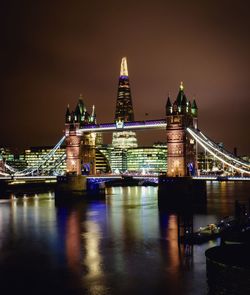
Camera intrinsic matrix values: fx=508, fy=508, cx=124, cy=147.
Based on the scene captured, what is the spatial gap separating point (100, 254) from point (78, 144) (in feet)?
118

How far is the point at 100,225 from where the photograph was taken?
38.8 m

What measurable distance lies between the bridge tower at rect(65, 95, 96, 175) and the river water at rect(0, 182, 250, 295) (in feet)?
56.9

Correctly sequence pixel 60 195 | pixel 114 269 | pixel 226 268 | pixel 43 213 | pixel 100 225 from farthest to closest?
pixel 60 195 → pixel 43 213 → pixel 100 225 → pixel 114 269 → pixel 226 268

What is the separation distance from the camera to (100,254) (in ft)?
91.7

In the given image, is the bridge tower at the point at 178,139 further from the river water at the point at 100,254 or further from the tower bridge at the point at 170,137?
the river water at the point at 100,254

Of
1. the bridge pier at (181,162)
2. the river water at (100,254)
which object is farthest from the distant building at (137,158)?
the river water at (100,254)

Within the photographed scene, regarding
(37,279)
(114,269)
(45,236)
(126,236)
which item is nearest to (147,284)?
(114,269)

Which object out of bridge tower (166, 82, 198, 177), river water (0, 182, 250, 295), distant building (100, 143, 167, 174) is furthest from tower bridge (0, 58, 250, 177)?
distant building (100, 143, 167, 174)

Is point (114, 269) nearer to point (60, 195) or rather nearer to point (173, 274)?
point (173, 274)

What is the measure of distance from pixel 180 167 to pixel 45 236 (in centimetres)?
2068

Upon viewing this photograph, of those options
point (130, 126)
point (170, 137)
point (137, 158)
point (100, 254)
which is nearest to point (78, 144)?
point (130, 126)

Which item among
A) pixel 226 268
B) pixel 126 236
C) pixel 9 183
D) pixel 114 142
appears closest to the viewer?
pixel 226 268

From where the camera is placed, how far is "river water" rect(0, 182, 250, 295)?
21.8 m

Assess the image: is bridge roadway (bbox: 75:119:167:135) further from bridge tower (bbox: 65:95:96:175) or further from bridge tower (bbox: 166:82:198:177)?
bridge tower (bbox: 65:95:96:175)
